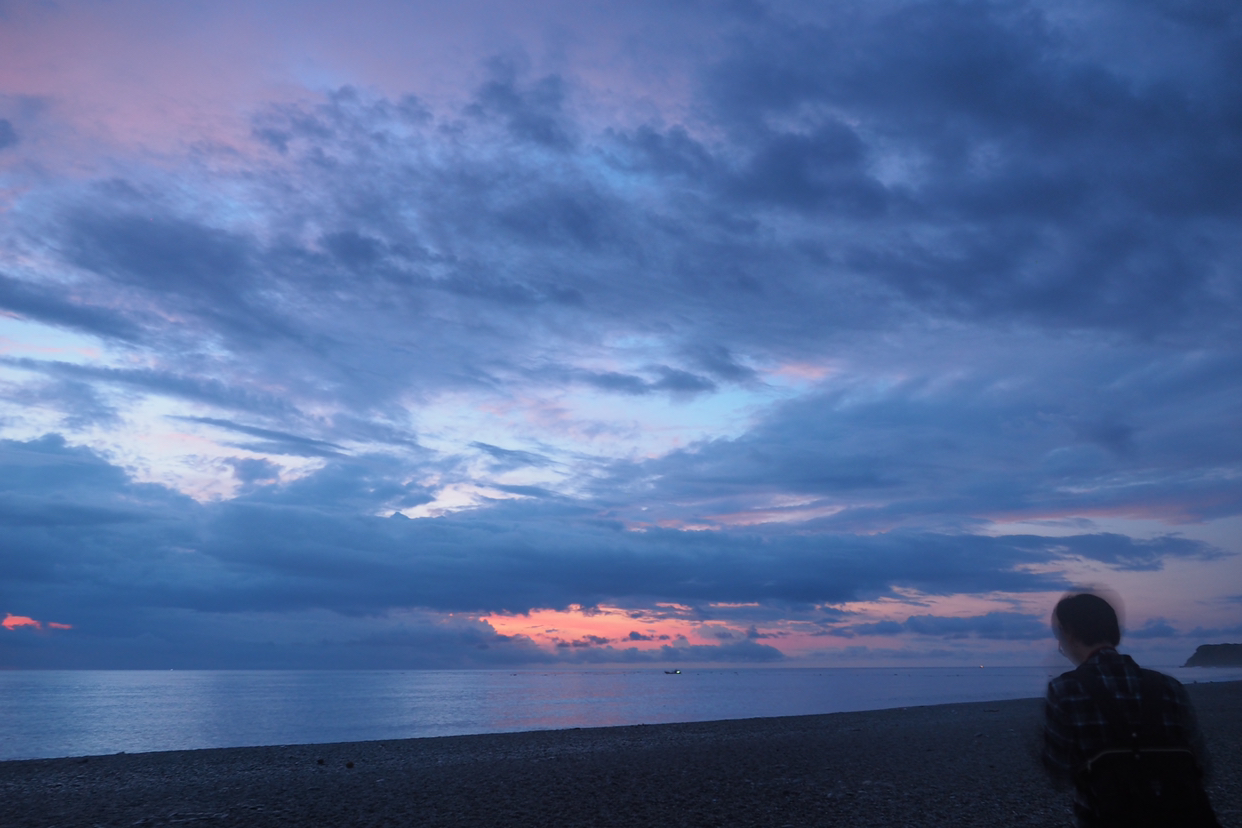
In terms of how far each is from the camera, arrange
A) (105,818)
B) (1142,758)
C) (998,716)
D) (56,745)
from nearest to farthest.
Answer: (1142,758)
(105,818)
(56,745)
(998,716)

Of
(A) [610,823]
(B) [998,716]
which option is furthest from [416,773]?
(B) [998,716]

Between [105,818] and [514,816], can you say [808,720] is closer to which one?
[514,816]

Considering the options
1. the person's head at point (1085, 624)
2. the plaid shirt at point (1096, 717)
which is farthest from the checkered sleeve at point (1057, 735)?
the person's head at point (1085, 624)

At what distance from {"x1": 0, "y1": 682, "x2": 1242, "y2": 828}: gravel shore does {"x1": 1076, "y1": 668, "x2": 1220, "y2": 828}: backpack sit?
4.87 metres

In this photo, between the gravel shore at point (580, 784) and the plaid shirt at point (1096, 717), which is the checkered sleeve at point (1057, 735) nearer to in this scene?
the plaid shirt at point (1096, 717)

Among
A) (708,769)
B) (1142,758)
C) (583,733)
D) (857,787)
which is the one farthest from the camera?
(583,733)

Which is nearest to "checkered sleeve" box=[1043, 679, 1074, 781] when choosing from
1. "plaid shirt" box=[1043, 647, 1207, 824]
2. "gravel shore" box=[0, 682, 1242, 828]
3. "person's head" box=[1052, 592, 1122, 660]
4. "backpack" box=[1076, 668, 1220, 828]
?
"plaid shirt" box=[1043, 647, 1207, 824]

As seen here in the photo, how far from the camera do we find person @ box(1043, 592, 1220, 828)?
4.31 metres

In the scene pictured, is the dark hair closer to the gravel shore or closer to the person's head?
the person's head

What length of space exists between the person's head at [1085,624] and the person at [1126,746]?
0.06 metres

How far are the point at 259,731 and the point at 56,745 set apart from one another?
10764mm

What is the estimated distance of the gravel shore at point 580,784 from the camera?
15266 millimetres

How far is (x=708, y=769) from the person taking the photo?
21.8m

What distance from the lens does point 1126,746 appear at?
4395mm
